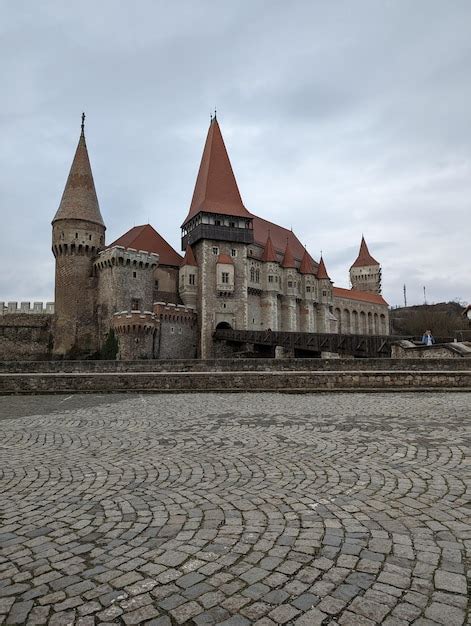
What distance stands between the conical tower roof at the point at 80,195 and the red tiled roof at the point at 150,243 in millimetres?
4243

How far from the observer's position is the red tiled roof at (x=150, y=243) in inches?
1720

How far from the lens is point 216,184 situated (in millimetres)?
47500

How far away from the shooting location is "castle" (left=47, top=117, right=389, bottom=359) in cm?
3778

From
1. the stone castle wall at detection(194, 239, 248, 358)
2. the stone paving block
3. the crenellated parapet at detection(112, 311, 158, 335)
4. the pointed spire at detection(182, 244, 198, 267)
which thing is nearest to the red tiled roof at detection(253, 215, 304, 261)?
the stone castle wall at detection(194, 239, 248, 358)

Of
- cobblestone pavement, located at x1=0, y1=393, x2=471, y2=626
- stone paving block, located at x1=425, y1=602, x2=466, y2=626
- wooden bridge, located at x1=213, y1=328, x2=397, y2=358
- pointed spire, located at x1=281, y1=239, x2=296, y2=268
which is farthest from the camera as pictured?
pointed spire, located at x1=281, y1=239, x2=296, y2=268

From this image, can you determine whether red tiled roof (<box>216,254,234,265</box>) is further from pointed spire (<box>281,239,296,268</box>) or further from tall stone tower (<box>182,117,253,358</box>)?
pointed spire (<box>281,239,296,268</box>)

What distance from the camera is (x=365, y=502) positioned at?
3.62 meters

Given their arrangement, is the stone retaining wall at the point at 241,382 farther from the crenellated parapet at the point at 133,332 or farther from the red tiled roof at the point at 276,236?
the red tiled roof at the point at 276,236

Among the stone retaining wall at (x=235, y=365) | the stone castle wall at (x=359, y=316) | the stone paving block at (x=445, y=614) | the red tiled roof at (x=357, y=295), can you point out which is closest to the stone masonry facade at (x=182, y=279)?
the stone castle wall at (x=359, y=316)

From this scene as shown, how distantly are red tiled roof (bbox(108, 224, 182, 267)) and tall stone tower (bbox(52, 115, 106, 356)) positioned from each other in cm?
467

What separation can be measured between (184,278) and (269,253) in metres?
11.6

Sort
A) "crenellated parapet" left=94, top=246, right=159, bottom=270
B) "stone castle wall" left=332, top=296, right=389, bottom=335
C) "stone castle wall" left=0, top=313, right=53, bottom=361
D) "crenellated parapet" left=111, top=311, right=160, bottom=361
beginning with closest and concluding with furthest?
"crenellated parapet" left=111, top=311, right=160, bottom=361, "crenellated parapet" left=94, top=246, right=159, bottom=270, "stone castle wall" left=0, top=313, right=53, bottom=361, "stone castle wall" left=332, top=296, right=389, bottom=335

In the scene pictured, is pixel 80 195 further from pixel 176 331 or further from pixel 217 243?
pixel 176 331

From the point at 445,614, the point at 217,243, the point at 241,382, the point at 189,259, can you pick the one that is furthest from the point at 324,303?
the point at 445,614
